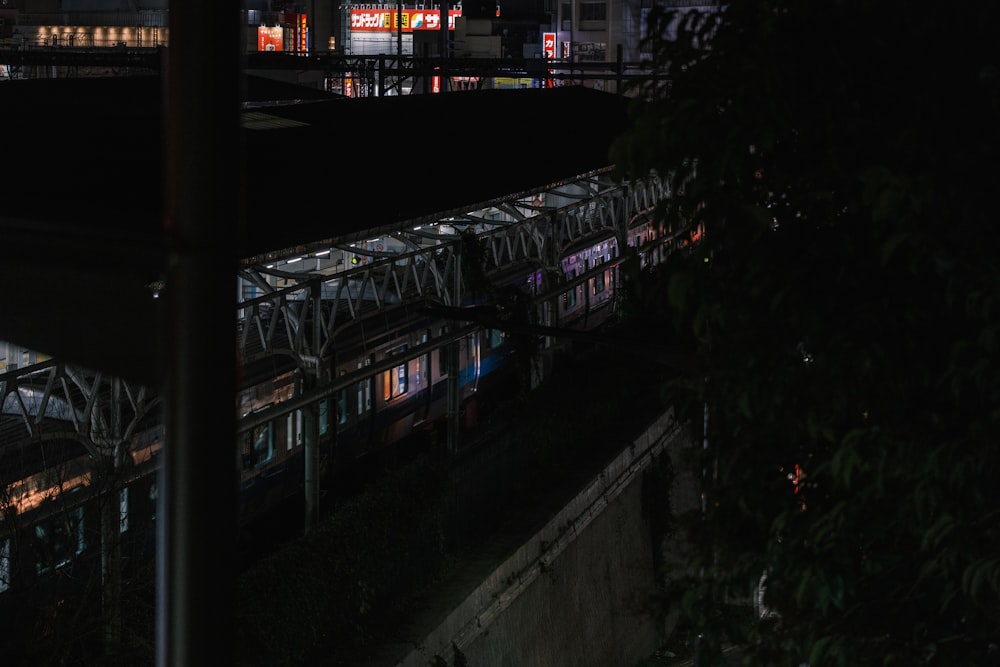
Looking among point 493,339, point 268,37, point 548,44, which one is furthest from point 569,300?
point 548,44

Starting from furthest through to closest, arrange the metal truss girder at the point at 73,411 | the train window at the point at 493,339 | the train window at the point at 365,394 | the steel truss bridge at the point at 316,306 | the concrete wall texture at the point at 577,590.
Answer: the train window at the point at 493,339, the train window at the point at 365,394, the concrete wall texture at the point at 577,590, the steel truss bridge at the point at 316,306, the metal truss girder at the point at 73,411

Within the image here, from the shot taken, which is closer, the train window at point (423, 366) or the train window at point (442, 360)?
the train window at point (423, 366)

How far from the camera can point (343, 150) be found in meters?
15.9

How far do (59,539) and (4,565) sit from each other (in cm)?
52

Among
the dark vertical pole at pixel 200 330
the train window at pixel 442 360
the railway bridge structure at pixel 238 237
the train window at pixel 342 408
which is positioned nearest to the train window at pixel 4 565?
the railway bridge structure at pixel 238 237

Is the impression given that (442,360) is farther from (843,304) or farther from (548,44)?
(548,44)

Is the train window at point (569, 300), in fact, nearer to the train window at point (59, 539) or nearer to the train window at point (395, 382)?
the train window at point (395, 382)

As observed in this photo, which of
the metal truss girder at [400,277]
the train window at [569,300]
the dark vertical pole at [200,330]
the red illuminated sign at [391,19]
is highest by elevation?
the red illuminated sign at [391,19]

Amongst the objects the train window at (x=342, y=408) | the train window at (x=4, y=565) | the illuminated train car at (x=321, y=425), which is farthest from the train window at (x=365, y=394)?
the train window at (x=4, y=565)

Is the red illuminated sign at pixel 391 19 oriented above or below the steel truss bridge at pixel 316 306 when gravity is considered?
above

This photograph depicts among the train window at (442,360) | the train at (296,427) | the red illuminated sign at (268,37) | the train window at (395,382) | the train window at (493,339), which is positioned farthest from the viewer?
the red illuminated sign at (268,37)

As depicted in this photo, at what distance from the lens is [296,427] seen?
1386cm

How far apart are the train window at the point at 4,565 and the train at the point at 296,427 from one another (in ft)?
0.05

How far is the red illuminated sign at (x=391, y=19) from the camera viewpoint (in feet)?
213
